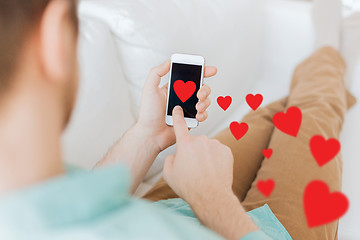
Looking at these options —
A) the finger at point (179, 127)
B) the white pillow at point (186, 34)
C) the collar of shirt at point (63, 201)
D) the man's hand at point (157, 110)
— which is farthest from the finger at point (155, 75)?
the collar of shirt at point (63, 201)

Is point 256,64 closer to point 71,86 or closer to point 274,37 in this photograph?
point 274,37

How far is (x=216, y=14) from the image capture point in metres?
1.36

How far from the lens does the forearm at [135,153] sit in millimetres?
888

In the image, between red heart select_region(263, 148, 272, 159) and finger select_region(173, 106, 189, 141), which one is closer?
finger select_region(173, 106, 189, 141)

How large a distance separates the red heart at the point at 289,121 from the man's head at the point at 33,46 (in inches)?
32.0

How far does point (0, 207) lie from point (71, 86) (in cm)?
15

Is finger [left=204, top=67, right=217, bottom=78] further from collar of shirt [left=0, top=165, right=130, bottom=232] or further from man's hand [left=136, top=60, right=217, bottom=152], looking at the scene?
collar of shirt [left=0, top=165, right=130, bottom=232]

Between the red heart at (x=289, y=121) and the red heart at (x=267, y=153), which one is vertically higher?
the red heart at (x=289, y=121)

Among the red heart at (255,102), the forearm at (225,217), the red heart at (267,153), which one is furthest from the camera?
the red heart at (255,102)

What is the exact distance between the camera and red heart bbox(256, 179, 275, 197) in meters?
0.99

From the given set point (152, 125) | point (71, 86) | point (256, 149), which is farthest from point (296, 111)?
point (71, 86)

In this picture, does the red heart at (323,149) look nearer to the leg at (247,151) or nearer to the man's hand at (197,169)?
the leg at (247,151)

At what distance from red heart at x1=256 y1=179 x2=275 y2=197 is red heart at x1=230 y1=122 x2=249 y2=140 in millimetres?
178

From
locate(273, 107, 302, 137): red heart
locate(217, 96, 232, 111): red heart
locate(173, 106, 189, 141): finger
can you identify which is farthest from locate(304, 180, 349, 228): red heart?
locate(217, 96, 232, 111): red heart
